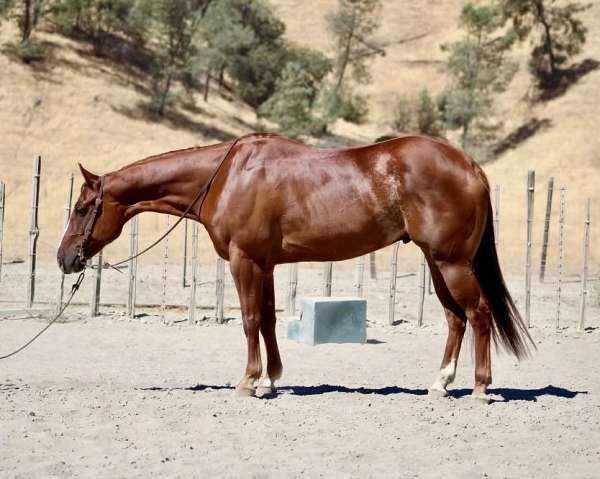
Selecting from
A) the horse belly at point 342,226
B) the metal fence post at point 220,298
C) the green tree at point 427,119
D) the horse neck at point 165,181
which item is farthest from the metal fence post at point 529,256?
the green tree at point 427,119

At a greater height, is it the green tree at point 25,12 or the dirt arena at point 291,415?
the green tree at point 25,12

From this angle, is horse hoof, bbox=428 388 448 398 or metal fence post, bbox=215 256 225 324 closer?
horse hoof, bbox=428 388 448 398

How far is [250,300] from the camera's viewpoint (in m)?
6.34

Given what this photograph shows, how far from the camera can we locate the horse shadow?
21.9 feet

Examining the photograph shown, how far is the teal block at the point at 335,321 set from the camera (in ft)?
31.0

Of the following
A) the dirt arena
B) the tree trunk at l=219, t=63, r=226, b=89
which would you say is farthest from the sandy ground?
the tree trunk at l=219, t=63, r=226, b=89

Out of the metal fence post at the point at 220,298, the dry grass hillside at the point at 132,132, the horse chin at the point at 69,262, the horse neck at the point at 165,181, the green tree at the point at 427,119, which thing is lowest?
the metal fence post at the point at 220,298

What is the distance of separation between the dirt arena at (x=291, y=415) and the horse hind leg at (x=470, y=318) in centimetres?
19

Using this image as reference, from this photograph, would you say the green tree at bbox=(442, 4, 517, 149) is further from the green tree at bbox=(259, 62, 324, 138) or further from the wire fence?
the wire fence

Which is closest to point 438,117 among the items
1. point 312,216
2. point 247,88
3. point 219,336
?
point 247,88

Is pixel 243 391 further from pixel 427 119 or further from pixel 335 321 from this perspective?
pixel 427 119

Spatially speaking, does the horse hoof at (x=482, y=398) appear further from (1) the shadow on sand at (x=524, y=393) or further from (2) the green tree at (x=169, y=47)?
(2) the green tree at (x=169, y=47)

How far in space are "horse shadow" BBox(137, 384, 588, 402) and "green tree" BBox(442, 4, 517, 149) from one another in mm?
26975

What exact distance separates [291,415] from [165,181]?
6.63 feet
